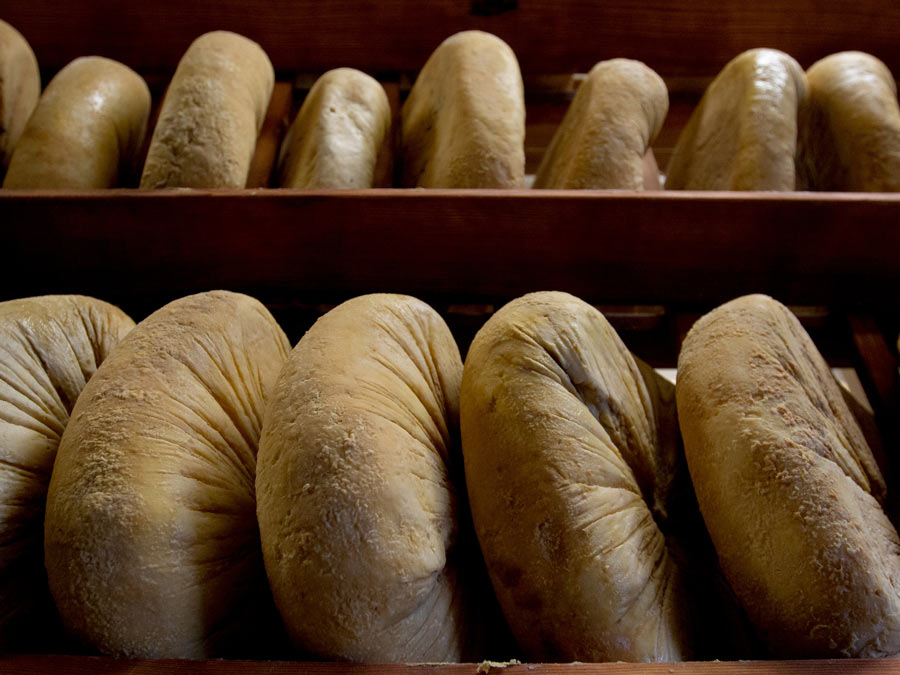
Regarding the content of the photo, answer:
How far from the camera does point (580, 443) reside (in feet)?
2.45

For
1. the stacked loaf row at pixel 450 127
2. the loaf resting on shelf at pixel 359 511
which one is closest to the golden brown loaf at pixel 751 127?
the stacked loaf row at pixel 450 127

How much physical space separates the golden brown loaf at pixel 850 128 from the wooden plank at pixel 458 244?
14cm

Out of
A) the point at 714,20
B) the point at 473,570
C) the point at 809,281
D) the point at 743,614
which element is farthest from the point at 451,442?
the point at 714,20

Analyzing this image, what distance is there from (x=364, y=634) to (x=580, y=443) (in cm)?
30

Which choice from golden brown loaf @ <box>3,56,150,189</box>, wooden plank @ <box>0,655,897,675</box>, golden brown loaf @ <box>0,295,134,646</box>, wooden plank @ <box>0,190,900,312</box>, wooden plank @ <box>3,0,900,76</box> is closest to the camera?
wooden plank @ <box>0,655,897,675</box>

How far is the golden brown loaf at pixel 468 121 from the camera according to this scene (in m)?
1.19

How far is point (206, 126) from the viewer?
119 centimetres

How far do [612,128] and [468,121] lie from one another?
26 centimetres

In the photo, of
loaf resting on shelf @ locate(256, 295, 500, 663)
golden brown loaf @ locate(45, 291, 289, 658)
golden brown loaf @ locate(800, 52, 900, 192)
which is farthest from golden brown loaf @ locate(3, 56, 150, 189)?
golden brown loaf @ locate(800, 52, 900, 192)

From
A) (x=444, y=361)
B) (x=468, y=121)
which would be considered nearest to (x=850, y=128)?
(x=468, y=121)

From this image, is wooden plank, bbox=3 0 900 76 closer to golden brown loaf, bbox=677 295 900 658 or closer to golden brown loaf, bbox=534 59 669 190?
golden brown loaf, bbox=534 59 669 190

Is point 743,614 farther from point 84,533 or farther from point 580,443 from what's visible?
point 84,533

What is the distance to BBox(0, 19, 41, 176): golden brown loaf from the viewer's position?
1.36m

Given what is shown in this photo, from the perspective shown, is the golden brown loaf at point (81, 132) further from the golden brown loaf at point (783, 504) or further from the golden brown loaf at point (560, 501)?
the golden brown loaf at point (783, 504)
